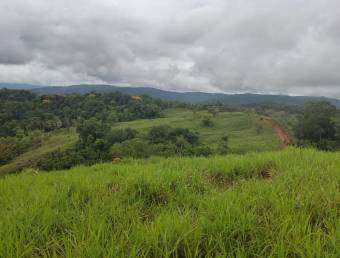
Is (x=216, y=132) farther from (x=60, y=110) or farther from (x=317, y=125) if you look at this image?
(x=60, y=110)

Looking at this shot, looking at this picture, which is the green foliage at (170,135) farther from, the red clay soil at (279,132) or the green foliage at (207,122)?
the green foliage at (207,122)

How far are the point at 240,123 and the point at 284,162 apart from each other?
86.1m

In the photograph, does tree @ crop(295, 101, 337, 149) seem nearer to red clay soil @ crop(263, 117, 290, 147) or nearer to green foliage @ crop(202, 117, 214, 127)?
red clay soil @ crop(263, 117, 290, 147)

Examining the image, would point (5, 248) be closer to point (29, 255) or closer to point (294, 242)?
point (29, 255)

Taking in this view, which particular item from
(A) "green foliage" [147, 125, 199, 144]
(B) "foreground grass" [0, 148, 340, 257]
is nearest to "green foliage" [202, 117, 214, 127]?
(A) "green foliage" [147, 125, 199, 144]

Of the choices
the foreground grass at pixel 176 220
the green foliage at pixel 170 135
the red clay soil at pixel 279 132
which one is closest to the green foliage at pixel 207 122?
the red clay soil at pixel 279 132

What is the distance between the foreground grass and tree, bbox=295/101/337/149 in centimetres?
5438

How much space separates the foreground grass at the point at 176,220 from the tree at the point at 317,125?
5438cm

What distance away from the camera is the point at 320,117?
177 feet

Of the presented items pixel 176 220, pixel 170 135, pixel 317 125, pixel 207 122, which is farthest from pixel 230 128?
pixel 176 220

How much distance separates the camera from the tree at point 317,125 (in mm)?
52656

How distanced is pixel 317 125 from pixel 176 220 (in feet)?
192

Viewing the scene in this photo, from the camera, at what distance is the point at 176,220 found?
2605 millimetres

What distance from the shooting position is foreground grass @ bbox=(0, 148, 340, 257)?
224 centimetres
